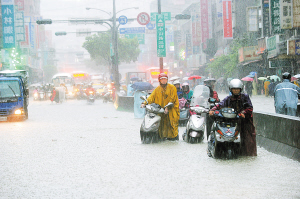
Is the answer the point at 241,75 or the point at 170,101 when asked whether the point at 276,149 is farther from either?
the point at 241,75

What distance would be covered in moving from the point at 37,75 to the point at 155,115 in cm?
8681

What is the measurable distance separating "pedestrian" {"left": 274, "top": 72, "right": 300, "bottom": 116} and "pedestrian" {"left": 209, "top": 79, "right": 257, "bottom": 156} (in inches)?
112

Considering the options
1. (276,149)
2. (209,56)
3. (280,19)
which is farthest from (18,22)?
(276,149)

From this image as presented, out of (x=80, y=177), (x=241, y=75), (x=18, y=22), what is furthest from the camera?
(x=18, y=22)

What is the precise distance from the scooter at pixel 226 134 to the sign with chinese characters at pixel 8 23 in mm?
37956

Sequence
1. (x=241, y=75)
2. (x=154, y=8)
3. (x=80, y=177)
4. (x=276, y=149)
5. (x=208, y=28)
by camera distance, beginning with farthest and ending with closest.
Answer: (x=154, y=8) → (x=208, y=28) → (x=241, y=75) → (x=276, y=149) → (x=80, y=177)

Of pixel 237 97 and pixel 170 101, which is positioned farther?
pixel 170 101

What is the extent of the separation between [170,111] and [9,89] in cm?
1088

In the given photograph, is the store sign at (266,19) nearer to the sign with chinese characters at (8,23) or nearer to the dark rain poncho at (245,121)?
the sign with chinese characters at (8,23)

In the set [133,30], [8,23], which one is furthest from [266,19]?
[8,23]

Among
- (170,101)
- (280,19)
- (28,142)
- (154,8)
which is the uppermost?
(154,8)

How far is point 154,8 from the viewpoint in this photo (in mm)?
148625

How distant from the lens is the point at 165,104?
34.7ft

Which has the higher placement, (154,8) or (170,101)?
(154,8)
